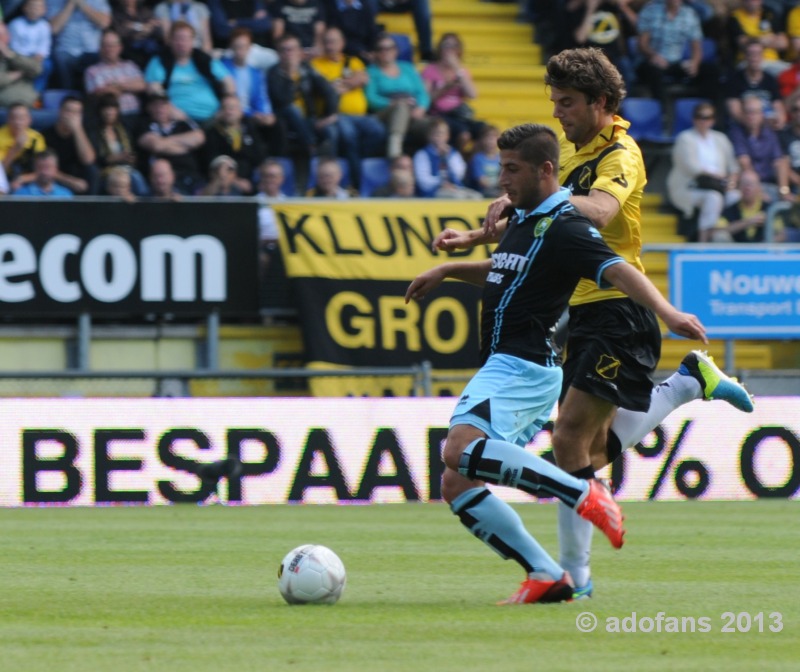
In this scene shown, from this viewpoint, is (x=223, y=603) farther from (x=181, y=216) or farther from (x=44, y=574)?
(x=181, y=216)

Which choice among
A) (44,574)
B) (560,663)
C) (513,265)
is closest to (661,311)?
(513,265)

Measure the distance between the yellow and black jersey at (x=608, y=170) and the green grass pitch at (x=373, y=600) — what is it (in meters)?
1.31

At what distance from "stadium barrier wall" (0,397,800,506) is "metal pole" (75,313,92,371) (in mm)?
1411

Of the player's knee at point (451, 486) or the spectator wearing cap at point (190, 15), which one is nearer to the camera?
the player's knee at point (451, 486)

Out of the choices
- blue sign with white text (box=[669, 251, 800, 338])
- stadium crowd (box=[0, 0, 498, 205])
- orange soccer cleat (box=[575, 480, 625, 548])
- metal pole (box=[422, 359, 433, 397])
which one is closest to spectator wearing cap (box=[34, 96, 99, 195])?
stadium crowd (box=[0, 0, 498, 205])

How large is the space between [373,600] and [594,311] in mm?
1523

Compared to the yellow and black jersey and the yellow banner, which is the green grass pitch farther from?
the yellow banner

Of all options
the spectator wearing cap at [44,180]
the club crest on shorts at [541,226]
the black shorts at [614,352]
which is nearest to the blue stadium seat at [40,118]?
the spectator wearing cap at [44,180]

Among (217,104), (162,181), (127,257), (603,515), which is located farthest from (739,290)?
(603,515)

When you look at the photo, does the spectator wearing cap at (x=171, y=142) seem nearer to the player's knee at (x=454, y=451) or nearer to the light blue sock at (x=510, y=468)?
the player's knee at (x=454, y=451)

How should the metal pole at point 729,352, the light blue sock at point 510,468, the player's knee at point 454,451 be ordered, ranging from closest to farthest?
the light blue sock at point 510,468, the player's knee at point 454,451, the metal pole at point 729,352

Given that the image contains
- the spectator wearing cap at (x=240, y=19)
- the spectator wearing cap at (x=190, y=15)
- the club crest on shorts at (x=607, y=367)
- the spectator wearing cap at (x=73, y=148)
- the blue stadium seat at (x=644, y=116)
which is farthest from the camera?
the blue stadium seat at (x=644, y=116)

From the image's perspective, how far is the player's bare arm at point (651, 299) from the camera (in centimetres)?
592

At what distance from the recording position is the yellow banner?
15.4m
